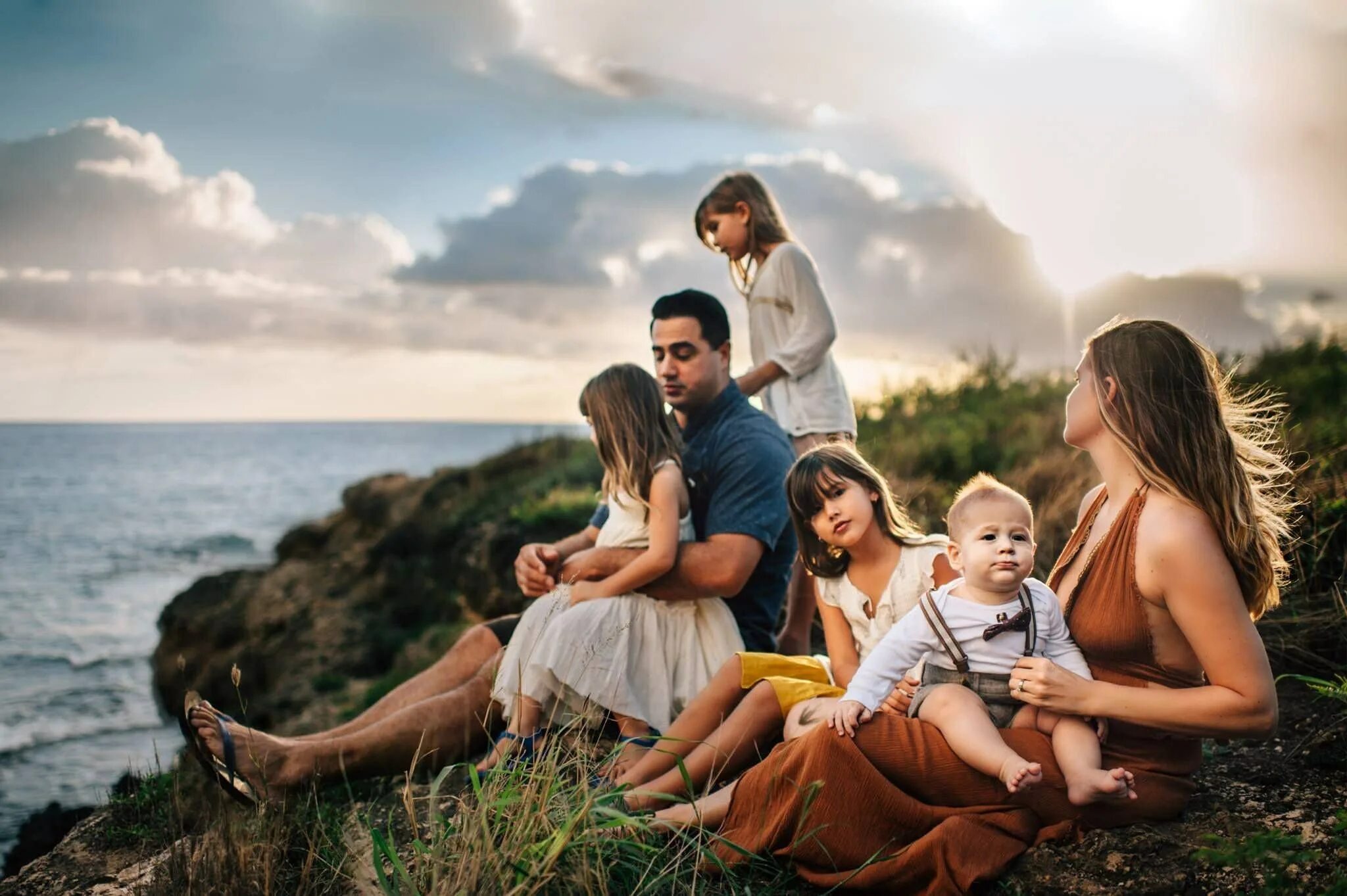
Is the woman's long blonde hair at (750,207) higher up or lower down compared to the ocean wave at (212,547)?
higher up

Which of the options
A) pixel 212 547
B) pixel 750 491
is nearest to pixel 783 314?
pixel 750 491

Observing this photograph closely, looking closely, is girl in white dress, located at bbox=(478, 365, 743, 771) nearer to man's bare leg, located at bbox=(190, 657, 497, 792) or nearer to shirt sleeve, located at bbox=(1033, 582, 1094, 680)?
man's bare leg, located at bbox=(190, 657, 497, 792)

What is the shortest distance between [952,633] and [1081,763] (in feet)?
1.51

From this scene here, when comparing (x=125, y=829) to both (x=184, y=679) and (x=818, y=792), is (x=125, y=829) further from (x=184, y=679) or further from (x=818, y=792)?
(x=184, y=679)

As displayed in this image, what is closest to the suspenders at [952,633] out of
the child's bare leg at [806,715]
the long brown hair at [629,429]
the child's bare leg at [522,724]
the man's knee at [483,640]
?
the child's bare leg at [806,715]

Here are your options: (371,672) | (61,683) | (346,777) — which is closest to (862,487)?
(346,777)

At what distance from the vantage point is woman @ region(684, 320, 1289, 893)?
8.16ft

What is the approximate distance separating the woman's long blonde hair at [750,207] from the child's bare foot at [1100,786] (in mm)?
3266

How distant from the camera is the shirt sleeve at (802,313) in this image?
16.5 feet

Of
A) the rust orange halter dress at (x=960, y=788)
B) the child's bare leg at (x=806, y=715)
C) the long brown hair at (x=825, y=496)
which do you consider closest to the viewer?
the rust orange halter dress at (x=960, y=788)

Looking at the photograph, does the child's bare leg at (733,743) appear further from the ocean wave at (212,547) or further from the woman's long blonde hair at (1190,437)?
the ocean wave at (212,547)

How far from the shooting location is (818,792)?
278 centimetres

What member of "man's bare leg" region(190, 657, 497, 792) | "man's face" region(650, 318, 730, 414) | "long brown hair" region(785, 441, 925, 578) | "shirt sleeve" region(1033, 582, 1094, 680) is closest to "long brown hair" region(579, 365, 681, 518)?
"man's face" region(650, 318, 730, 414)

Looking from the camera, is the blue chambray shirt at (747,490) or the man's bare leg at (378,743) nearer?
the man's bare leg at (378,743)
